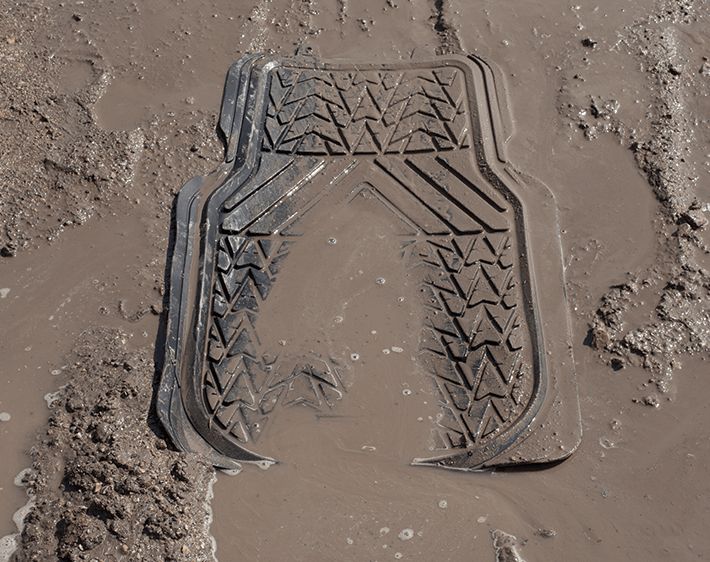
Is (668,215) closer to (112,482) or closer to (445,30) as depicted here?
(445,30)

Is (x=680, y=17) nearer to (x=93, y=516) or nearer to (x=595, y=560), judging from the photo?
(x=595, y=560)

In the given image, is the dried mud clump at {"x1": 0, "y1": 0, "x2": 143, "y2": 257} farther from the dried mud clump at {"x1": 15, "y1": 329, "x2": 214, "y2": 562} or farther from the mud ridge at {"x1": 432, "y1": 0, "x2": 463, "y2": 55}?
the mud ridge at {"x1": 432, "y1": 0, "x2": 463, "y2": 55}

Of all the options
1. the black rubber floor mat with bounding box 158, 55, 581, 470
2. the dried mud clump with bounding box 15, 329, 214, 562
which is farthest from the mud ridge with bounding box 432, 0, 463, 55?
the dried mud clump with bounding box 15, 329, 214, 562

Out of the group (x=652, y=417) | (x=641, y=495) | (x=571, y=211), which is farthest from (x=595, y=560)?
(x=571, y=211)

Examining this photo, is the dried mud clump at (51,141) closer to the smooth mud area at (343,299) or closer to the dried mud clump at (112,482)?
the smooth mud area at (343,299)

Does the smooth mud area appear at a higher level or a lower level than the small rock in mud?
higher

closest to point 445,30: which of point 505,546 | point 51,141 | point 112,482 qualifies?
point 51,141
